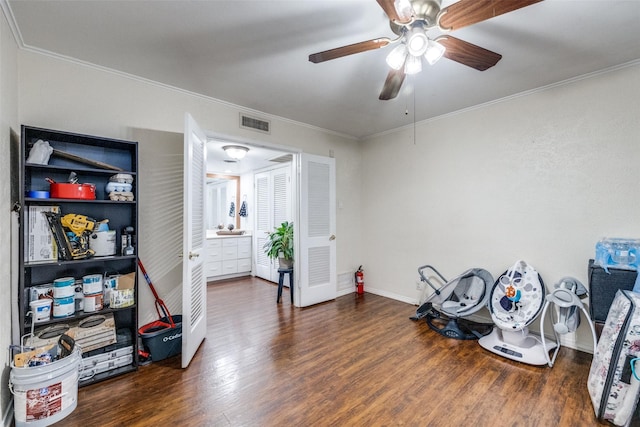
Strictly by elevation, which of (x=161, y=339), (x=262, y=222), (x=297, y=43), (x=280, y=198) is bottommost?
(x=161, y=339)

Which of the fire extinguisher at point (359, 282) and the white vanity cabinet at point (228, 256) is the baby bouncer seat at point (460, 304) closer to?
the fire extinguisher at point (359, 282)

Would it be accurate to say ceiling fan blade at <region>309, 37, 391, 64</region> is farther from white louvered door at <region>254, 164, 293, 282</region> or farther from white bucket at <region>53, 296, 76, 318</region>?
white louvered door at <region>254, 164, 293, 282</region>

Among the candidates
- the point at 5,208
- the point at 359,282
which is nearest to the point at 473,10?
the point at 5,208

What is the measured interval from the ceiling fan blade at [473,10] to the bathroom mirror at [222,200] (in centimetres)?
565

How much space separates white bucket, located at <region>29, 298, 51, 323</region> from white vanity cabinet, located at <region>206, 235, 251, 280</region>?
10.6 ft

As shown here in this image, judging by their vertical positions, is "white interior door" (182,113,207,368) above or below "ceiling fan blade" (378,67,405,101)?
below

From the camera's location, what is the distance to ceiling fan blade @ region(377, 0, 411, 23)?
1351mm

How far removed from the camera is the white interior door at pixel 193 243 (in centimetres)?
237

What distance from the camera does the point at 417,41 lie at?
1.56 meters

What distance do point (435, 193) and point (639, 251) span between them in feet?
6.28

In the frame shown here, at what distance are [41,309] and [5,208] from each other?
0.72 meters

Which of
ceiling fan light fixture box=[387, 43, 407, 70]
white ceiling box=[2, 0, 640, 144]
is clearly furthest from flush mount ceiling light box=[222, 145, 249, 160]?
ceiling fan light fixture box=[387, 43, 407, 70]

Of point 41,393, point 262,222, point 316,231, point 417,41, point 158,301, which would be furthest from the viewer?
point 262,222

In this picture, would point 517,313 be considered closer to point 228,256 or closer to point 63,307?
point 63,307
